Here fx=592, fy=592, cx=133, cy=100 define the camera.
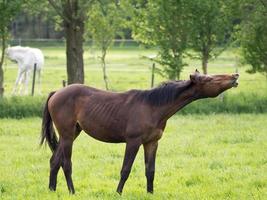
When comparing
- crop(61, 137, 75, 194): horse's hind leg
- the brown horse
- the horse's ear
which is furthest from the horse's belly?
the horse's ear

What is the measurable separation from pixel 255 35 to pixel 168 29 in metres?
3.23

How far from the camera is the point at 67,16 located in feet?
70.9

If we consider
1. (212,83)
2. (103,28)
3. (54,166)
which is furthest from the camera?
(103,28)

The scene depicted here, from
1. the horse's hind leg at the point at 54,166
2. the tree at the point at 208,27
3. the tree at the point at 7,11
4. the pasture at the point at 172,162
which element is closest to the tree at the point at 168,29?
the tree at the point at 208,27

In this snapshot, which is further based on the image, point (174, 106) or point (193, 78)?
point (174, 106)

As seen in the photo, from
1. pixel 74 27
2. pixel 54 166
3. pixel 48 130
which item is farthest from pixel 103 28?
pixel 54 166

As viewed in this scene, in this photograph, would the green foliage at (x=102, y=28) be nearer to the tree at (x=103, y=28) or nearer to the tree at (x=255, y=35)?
the tree at (x=103, y=28)

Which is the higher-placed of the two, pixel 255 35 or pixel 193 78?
pixel 193 78

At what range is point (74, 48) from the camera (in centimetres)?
2219

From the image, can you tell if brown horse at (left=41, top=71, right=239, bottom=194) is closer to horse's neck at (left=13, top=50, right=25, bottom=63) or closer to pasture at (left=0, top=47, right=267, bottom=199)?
pasture at (left=0, top=47, right=267, bottom=199)

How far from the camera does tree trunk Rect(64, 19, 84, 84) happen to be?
21.8 m

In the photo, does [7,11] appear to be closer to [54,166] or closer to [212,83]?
[54,166]

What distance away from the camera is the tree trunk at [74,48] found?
858 inches

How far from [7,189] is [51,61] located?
38033 millimetres
